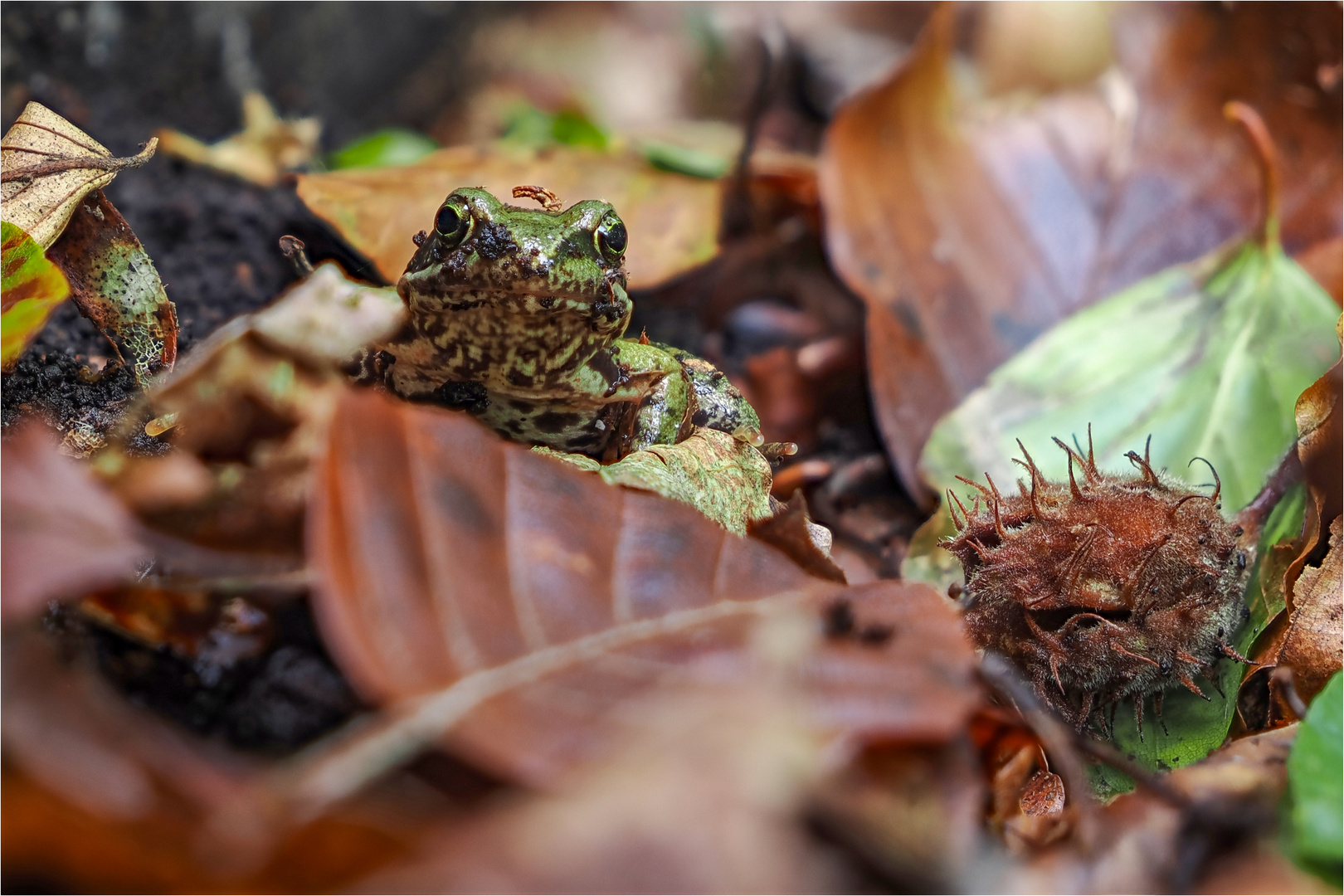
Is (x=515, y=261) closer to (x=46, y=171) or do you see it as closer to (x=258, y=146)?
(x=46, y=171)

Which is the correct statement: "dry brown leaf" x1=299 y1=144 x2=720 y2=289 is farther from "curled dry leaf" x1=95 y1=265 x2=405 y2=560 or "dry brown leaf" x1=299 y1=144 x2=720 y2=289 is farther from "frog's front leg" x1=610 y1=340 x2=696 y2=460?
"curled dry leaf" x1=95 y1=265 x2=405 y2=560

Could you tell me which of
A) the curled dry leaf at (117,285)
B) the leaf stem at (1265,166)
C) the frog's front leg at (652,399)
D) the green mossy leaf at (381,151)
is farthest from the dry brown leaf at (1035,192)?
the curled dry leaf at (117,285)

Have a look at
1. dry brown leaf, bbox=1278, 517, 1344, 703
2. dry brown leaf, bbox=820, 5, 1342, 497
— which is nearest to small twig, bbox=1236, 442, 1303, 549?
dry brown leaf, bbox=1278, 517, 1344, 703

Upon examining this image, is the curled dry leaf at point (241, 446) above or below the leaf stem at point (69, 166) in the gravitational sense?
below

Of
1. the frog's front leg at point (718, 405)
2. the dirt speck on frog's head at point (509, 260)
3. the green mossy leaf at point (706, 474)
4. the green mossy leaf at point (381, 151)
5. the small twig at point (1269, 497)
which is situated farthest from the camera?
the green mossy leaf at point (381, 151)

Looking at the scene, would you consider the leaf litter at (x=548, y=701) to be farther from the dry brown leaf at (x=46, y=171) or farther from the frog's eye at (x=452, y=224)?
the dry brown leaf at (x=46, y=171)

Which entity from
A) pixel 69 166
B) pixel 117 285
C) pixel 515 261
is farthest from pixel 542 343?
pixel 69 166

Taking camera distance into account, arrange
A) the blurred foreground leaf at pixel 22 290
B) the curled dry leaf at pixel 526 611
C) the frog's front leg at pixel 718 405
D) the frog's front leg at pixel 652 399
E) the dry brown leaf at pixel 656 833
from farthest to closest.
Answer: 1. the frog's front leg at pixel 718 405
2. the frog's front leg at pixel 652 399
3. the blurred foreground leaf at pixel 22 290
4. the curled dry leaf at pixel 526 611
5. the dry brown leaf at pixel 656 833
